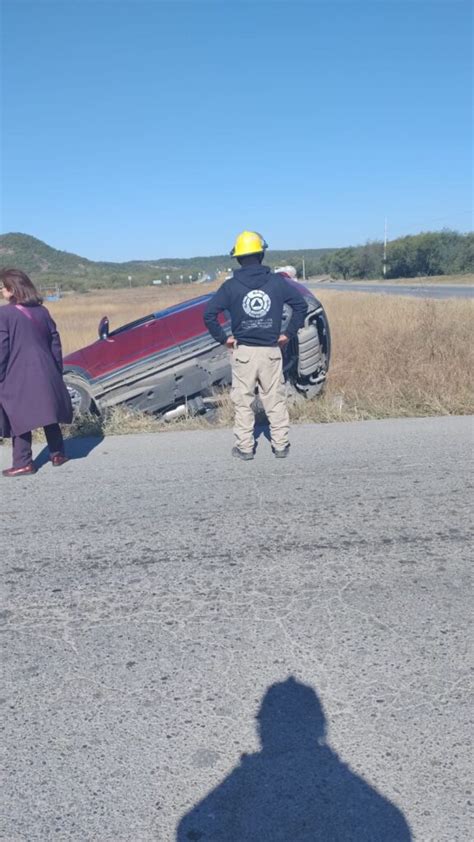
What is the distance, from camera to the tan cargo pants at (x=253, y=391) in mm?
5535

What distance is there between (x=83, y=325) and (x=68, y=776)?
20.9m

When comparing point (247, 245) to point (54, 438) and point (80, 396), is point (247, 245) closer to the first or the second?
point (54, 438)

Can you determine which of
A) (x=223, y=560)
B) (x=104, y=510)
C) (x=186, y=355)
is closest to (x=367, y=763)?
(x=223, y=560)

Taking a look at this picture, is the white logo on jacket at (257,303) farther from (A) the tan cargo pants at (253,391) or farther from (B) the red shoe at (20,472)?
(B) the red shoe at (20,472)

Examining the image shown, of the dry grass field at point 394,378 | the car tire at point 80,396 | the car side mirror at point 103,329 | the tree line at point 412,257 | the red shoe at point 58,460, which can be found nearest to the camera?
the red shoe at point 58,460

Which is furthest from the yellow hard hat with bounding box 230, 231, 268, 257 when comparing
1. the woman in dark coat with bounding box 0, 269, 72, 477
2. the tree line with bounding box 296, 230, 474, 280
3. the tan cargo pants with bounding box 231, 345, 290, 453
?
the tree line with bounding box 296, 230, 474, 280

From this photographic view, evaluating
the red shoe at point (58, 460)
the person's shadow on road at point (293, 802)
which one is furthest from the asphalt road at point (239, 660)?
the red shoe at point (58, 460)

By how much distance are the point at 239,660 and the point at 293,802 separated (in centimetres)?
73

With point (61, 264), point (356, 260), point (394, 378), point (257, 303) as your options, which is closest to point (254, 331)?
point (257, 303)

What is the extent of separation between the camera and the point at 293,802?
2.05 meters

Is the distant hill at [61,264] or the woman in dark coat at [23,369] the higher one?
the distant hill at [61,264]

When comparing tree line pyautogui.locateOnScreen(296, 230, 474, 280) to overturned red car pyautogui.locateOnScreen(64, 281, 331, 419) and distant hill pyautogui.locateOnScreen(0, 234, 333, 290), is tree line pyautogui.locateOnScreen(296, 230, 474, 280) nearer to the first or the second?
distant hill pyautogui.locateOnScreen(0, 234, 333, 290)

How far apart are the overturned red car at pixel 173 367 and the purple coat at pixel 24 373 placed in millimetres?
1962

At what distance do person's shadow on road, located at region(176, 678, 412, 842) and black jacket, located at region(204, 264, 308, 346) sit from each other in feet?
11.8
